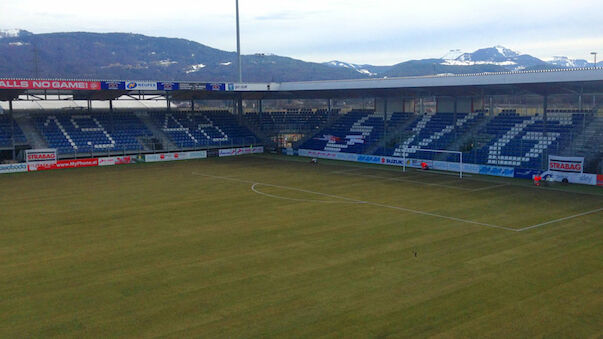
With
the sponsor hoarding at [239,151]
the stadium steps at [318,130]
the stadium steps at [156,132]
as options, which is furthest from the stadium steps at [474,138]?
the stadium steps at [156,132]

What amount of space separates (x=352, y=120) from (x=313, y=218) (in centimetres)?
4067

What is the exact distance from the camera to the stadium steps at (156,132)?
5906 centimetres

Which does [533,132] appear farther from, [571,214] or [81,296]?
[81,296]

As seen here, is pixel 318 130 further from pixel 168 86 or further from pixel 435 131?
pixel 168 86

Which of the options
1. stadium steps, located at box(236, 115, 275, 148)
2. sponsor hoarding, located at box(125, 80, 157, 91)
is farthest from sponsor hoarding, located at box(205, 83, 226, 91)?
stadium steps, located at box(236, 115, 275, 148)

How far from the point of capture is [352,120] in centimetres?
6569

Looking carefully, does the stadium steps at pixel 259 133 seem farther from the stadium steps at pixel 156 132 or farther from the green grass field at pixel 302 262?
the green grass field at pixel 302 262

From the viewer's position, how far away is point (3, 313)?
1406 cm

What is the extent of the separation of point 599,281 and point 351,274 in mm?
7885

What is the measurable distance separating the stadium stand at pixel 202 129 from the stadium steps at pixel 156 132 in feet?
1.62

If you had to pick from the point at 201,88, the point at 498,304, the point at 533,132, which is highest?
the point at 201,88

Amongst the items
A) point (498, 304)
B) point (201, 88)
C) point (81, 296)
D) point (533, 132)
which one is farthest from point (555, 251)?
point (201, 88)

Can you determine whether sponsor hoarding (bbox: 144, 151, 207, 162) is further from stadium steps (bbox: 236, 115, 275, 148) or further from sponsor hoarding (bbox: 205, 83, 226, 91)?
stadium steps (bbox: 236, 115, 275, 148)

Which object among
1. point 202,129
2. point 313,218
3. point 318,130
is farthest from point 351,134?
point 313,218
